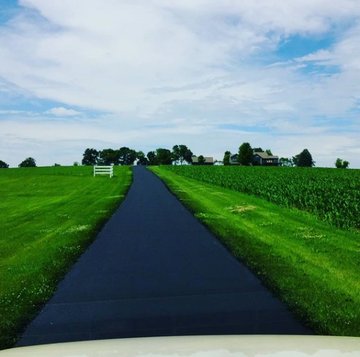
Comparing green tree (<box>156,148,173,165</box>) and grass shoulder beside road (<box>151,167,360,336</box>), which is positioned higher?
→ green tree (<box>156,148,173,165</box>)

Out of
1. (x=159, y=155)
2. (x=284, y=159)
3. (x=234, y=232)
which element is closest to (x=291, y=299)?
(x=234, y=232)

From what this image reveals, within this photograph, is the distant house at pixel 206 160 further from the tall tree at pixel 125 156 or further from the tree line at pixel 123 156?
the tall tree at pixel 125 156

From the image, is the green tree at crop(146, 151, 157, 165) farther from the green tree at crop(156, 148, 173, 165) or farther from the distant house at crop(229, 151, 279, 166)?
the distant house at crop(229, 151, 279, 166)

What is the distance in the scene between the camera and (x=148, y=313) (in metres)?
5.64

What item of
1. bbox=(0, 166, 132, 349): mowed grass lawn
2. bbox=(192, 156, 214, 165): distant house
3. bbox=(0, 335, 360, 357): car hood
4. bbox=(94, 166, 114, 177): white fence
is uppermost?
bbox=(192, 156, 214, 165): distant house

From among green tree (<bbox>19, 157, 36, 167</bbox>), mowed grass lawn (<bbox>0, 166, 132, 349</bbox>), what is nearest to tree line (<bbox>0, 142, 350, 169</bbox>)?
green tree (<bbox>19, 157, 36, 167</bbox>)

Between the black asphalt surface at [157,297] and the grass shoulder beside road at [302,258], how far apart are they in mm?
307

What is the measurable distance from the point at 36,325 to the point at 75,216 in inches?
420

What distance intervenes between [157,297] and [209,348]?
11.8 ft

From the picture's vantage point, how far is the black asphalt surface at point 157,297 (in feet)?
16.8

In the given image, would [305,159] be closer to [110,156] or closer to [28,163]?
[110,156]

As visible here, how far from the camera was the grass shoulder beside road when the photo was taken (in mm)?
5625

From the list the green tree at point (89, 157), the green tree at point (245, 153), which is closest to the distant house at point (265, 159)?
the green tree at point (245, 153)

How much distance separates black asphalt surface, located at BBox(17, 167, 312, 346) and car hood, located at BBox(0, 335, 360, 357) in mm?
1930
